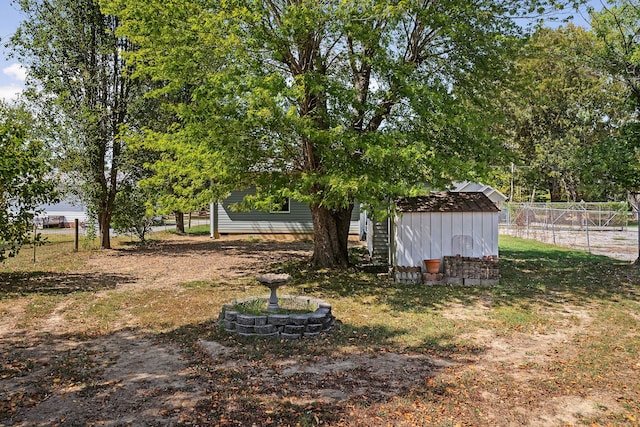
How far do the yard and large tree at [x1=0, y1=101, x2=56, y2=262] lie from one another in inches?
51.7

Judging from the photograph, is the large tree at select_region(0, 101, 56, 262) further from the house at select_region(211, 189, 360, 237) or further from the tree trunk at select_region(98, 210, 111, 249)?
the house at select_region(211, 189, 360, 237)

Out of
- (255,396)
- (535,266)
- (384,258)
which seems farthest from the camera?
(384,258)

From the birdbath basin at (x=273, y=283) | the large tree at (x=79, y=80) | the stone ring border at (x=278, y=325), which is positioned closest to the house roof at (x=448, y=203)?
the birdbath basin at (x=273, y=283)

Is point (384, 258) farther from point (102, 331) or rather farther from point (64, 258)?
point (64, 258)

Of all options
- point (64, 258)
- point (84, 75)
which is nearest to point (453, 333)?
point (64, 258)

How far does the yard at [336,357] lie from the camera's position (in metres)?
4.01

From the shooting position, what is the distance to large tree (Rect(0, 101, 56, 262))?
9.30 meters

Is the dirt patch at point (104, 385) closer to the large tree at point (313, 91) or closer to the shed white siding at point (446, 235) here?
the large tree at point (313, 91)

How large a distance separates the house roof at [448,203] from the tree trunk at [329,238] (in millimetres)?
1810

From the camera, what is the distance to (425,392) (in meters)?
4.40

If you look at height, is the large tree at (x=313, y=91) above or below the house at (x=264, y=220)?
above

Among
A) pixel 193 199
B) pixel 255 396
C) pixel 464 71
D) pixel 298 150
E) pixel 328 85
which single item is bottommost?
pixel 255 396

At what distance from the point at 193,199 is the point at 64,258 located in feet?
22.1

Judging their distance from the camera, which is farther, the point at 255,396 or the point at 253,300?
the point at 253,300
